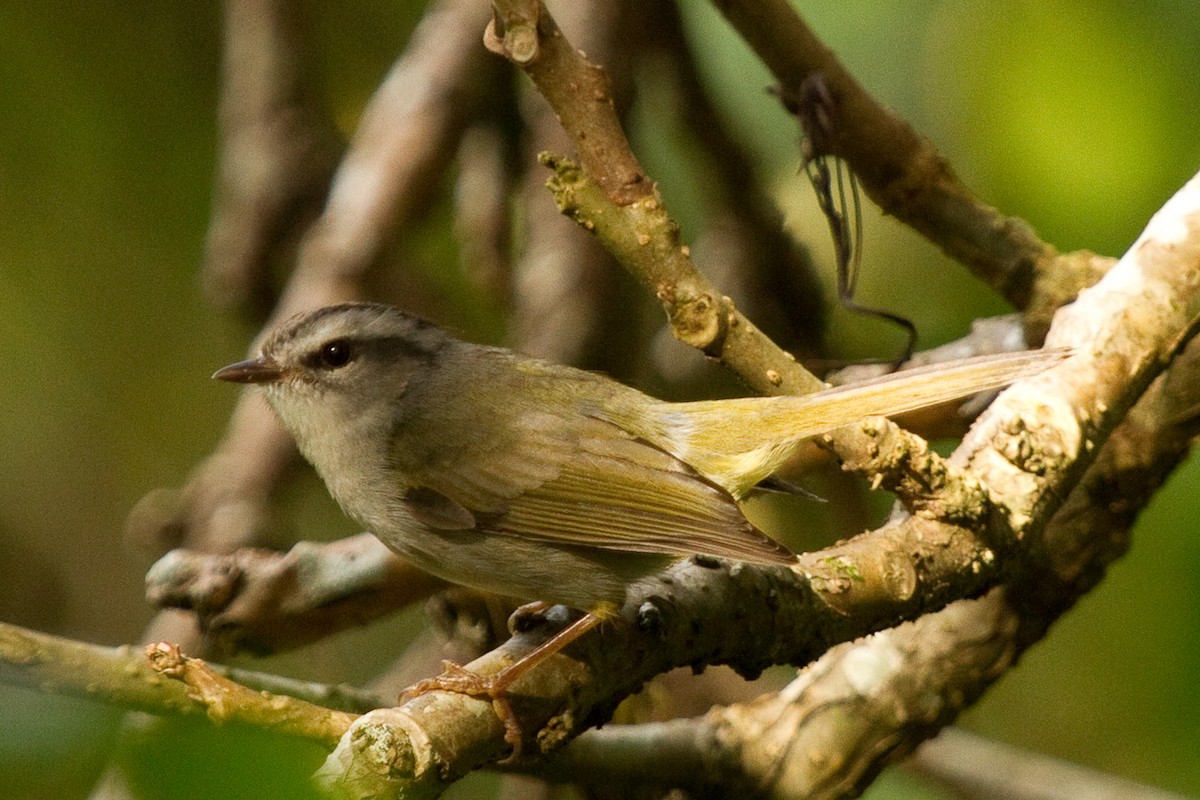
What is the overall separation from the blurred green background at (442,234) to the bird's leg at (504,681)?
6.23 feet

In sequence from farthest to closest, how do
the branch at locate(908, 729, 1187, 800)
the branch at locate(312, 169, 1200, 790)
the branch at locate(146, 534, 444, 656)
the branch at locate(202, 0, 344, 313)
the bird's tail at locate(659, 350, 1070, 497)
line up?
the branch at locate(202, 0, 344, 313) → the branch at locate(908, 729, 1187, 800) → the branch at locate(146, 534, 444, 656) → the bird's tail at locate(659, 350, 1070, 497) → the branch at locate(312, 169, 1200, 790)

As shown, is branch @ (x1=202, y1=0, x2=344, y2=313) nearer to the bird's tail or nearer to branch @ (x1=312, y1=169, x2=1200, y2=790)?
the bird's tail

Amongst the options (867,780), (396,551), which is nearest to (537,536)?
(396,551)

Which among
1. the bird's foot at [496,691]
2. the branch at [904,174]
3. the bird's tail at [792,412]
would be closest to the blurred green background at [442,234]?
the branch at [904,174]

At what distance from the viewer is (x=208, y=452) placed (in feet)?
21.1

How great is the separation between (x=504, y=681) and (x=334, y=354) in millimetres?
1345

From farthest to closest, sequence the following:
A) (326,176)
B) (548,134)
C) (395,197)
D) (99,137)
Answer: (99,137)
(326,176)
(548,134)
(395,197)

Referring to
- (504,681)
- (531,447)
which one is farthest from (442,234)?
(504,681)

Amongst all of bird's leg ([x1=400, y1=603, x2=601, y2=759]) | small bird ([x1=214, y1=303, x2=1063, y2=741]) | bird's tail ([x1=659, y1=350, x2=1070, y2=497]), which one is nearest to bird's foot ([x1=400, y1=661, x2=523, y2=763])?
bird's leg ([x1=400, y1=603, x2=601, y2=759])

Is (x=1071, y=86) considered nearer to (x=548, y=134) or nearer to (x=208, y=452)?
(x=548, y=134)

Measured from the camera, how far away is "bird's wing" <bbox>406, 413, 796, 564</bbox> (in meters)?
2.70

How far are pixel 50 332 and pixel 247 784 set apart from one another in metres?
5.20

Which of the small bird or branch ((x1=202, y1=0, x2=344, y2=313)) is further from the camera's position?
branch ((x1=202, y1=0, x2=344, y2=313))

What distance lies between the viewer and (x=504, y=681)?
85.0 inches
